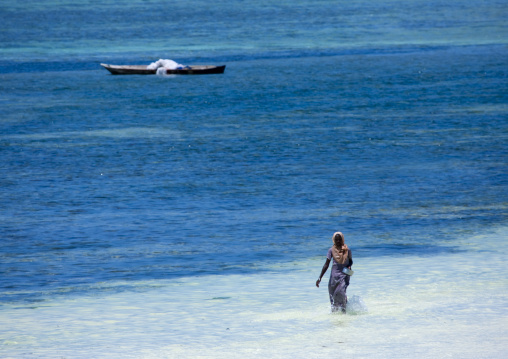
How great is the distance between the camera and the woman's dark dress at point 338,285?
595 inches

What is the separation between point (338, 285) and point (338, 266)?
418 mm

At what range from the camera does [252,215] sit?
26078 millimetres

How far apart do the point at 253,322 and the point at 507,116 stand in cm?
3483

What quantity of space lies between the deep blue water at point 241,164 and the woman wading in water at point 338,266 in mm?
4932

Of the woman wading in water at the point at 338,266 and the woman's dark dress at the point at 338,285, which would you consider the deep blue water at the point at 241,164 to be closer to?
the woman's dark dress at the point at 338,285

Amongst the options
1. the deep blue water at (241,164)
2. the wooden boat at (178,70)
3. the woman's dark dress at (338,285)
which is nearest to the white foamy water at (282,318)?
the woman's dark dress at (338,285)

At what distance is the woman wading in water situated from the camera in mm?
14961

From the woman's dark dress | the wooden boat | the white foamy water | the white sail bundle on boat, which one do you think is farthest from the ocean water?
the white sail bundle on boat

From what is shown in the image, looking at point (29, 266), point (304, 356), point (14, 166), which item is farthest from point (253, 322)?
point (14, 166)

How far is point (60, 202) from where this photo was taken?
28281mm

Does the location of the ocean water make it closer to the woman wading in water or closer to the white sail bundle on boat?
the woman wading in water

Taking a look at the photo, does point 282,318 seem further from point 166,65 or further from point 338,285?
point 166,65

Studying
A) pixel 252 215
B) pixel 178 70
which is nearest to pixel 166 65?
pixel 178 70

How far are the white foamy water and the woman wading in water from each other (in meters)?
0.42
